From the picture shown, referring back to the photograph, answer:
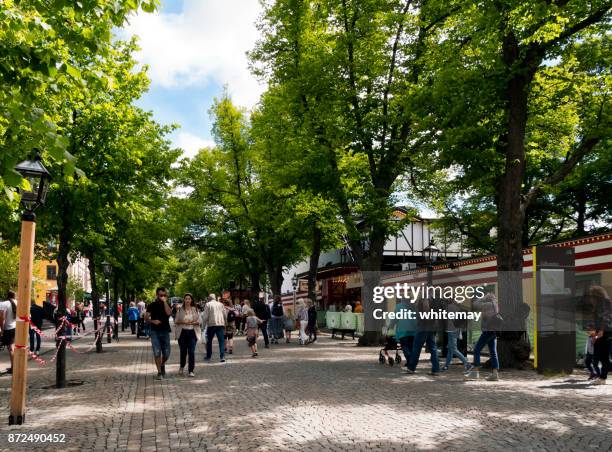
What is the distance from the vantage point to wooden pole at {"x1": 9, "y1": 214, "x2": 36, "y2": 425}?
834 cm

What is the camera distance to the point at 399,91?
22.6m

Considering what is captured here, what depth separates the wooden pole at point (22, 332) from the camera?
27.4ft

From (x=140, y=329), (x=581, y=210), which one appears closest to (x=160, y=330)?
(x=140, y=329)

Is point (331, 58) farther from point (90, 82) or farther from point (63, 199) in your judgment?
point (90, 82)

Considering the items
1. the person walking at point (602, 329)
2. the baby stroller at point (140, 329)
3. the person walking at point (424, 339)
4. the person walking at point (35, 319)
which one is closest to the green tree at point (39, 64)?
the person walking at point (424, 339)

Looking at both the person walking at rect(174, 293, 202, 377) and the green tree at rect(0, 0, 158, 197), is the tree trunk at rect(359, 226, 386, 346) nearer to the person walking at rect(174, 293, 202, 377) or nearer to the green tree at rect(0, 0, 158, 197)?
the person walking at rect(174, 293, 202, 377)

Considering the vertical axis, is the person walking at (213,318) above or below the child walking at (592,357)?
above

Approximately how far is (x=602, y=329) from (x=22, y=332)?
10283 mm

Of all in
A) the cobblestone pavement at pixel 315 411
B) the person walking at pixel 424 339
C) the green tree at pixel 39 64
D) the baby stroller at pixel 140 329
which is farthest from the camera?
the baby stroller at pixel 140 329

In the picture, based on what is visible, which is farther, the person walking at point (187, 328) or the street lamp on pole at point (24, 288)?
the person walking at point (187, 328)

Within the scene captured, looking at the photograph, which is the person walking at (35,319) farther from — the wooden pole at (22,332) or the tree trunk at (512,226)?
the tree trunk at (512,226)

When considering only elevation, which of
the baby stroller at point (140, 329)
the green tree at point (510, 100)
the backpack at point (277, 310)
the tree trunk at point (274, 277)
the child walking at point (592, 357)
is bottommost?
the baby stroller at point (140, 329)

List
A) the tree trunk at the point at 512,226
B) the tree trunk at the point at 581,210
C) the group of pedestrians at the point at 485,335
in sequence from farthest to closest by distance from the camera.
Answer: the tree trunk at the point at 581,210, the tree trunk at the point at 512,226, the group of pedestrians at the point at 485,335

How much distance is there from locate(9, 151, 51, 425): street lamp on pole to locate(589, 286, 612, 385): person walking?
401 inches
